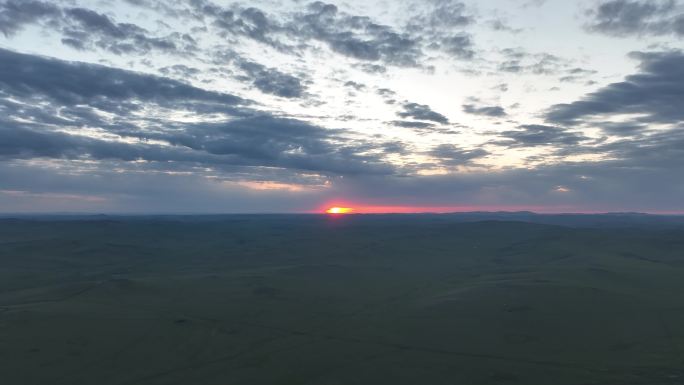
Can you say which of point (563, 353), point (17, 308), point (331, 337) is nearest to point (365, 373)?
point (331, 337)

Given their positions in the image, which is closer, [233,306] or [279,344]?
[279,344]

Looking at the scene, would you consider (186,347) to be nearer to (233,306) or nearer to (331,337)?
(331,337)

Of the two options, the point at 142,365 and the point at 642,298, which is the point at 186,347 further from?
the point at 642,298

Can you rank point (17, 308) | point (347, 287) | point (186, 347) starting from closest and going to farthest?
point (186, 347)
point (17, 308)
point (347, 287)

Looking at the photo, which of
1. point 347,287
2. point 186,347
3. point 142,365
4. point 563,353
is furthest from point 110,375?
point 347,287

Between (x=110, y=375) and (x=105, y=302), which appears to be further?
(x=105, y=302)

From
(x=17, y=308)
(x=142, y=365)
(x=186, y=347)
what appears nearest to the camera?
(x=142, y=365)

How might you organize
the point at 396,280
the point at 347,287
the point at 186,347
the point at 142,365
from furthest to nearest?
the point at 396,280
the point at 347,287
the point at 186,347
the point at 142,365

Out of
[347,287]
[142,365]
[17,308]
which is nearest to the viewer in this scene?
[142,365]
